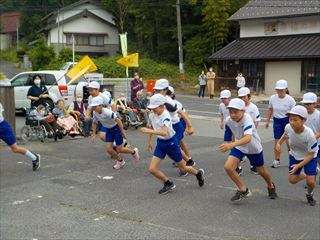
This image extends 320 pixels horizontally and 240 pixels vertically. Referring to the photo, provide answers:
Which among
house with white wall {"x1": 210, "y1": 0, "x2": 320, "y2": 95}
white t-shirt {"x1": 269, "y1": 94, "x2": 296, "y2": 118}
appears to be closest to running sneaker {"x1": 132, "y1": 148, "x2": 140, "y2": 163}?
white t-shirt {"x1": 269, "y1": 94, "x2": 296, "y2": 118}

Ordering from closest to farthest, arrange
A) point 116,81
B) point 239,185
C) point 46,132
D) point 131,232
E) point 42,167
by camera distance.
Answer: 1. point 131,232
2. point 239,185
3. point 42,167
4. point 46,132
5. point 116,81

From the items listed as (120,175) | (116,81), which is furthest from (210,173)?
(116,81)

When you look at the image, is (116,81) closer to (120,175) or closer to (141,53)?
(120,175)

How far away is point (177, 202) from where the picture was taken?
24.0 ft

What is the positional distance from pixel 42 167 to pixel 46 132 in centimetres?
364

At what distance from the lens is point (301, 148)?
6.92 m

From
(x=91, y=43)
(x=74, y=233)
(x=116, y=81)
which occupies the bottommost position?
(x=74, y=233)

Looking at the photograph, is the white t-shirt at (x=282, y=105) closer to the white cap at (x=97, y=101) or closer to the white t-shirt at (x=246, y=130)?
the white t-shirt at (x=246, y=130)

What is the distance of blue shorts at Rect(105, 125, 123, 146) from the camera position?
9695 millimetres

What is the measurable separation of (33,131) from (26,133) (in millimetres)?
228

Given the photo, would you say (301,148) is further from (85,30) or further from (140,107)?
(85,30)

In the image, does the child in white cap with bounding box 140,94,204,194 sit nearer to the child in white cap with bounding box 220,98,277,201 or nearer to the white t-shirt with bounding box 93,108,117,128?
the child in white cap with bounding box 220,98,277,201

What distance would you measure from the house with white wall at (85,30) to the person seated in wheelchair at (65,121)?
43.6 meters

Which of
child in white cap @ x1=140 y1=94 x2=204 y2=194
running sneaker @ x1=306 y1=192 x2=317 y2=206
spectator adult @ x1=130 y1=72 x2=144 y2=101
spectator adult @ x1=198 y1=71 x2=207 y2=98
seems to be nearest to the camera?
running sneaker @ x1=306 y1=192 x2=317 y2=206
